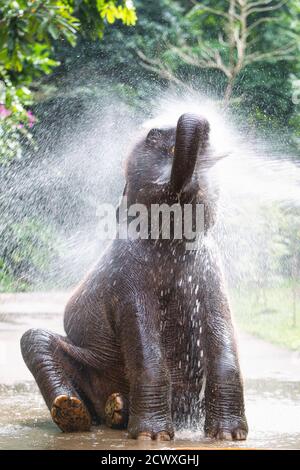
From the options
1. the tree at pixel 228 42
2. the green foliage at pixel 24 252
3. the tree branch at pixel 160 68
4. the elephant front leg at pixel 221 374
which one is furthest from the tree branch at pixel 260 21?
the elephant front leg at pixel 221 374

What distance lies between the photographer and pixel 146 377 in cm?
604

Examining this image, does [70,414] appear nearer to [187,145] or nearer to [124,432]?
[124,432]

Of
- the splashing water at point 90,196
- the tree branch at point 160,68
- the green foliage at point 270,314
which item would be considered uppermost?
the tree branch at point 160,68

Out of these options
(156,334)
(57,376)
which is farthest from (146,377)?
(57,376)

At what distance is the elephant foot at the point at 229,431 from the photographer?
19.6 feet

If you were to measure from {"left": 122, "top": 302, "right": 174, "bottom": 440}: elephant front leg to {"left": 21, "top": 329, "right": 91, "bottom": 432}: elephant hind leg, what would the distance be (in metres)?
0.37

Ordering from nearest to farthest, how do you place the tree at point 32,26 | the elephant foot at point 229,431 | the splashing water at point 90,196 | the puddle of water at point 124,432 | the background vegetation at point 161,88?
the tree at point 32,26 → the puddle of water at point 124,432 → the elephant foot at point 229,431 → the splashing water at point 90,196 → the background vegetation at point 161,88

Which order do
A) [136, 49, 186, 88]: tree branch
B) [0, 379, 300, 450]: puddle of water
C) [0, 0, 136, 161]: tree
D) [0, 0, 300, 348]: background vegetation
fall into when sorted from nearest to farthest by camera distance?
[0, 0, 136, 161]: tree → [0, 379, 300, 450]: puddle of water → [0, 0, 300, 348]: background vegetation → [136, 49, 186, 88]: tree branch

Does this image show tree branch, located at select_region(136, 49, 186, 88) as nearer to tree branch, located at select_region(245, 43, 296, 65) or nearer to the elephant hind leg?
tree branch, located at select_region(245, 43, 296, 65)

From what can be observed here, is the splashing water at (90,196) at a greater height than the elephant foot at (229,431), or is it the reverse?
the splashing water at (90,196)

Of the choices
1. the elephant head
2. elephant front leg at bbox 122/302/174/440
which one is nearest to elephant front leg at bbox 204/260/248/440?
elephant front leg at bbox 122/302/174/440

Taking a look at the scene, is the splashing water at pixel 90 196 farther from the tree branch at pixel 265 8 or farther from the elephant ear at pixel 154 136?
the elephant ear at pixel 154 136

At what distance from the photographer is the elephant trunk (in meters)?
5.83

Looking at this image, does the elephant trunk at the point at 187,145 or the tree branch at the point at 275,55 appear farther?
the tree branch at the point at 275,55
